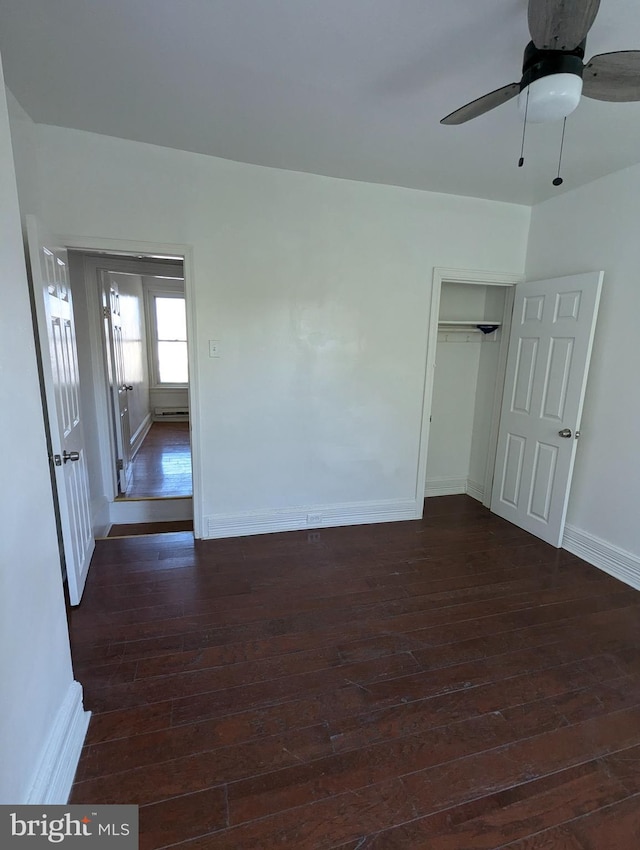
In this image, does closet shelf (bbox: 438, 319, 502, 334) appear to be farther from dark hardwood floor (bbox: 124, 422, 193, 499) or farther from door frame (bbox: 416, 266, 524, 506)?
dark hardwood floor (bbox: 124, 422, 193, 499)

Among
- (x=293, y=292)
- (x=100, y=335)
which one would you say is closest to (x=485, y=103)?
(x=293, y=292)

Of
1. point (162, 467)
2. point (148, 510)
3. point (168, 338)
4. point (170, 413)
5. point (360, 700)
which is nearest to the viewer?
point (360, 700)

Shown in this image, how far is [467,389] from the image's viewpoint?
4.25 meters

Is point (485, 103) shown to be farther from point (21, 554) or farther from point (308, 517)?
point (308, 517)

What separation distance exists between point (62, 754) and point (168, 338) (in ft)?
24.1

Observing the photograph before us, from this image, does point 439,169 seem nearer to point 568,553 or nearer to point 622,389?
point 622,389

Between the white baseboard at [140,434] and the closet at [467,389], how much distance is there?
3736 mm

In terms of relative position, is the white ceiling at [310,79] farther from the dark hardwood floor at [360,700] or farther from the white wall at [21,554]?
the dark hardwood floor at [360,700]

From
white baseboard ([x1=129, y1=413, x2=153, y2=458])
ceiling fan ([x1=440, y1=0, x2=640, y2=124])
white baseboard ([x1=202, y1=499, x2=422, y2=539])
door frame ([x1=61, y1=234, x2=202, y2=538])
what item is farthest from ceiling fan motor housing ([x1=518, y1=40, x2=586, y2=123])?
white baseboard ([x1=129, y1=413, x2=153, y2=458])

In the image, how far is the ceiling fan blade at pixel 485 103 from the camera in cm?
151

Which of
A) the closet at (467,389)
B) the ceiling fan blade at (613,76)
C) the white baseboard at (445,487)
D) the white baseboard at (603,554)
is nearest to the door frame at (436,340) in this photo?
the closet at (467,389)

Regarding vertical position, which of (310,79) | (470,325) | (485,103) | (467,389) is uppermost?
(310,79)

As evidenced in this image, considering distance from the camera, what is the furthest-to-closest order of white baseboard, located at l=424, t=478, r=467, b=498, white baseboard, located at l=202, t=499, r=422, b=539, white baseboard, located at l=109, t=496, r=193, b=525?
white baseboard, located at l=424, t=478, r=467, b=498 < white baseboard, located at l=109, t=496, r=193, b=525 < white baseboard, located at l=202, t=499, r=422, b=539

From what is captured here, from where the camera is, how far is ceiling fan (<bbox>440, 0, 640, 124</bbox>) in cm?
122
